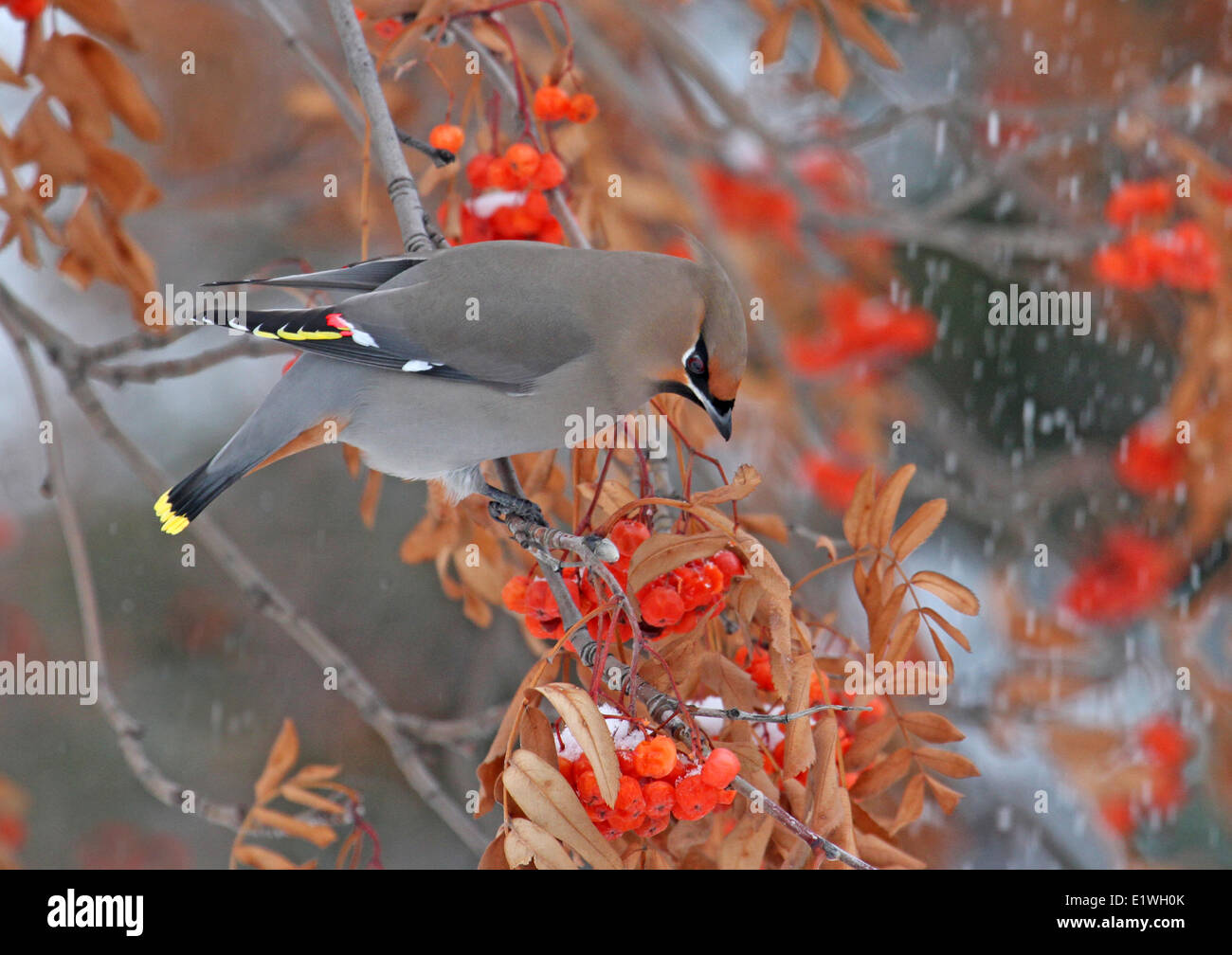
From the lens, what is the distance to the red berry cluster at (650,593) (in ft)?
4.80

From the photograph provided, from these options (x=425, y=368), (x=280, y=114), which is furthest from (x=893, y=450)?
(x=425, y=368)

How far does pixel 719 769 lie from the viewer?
1.26 metres

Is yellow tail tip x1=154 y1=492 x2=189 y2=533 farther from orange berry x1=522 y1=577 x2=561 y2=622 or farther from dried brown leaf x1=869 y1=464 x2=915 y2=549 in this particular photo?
dried brown leaf x1=869 y1=464 x2=915 y2=549

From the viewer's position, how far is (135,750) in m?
1.88

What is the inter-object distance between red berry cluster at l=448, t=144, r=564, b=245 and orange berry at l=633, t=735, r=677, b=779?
3.11 feet

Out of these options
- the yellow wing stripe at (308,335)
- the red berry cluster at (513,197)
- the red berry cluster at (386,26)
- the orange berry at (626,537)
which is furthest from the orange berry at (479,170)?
the orange berry at (626,537)

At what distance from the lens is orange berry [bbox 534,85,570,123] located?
1.91 metres

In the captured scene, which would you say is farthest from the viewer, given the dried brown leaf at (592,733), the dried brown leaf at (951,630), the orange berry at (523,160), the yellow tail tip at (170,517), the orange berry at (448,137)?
the orange berry at (448,137)

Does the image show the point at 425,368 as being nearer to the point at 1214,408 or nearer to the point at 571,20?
the point at 571,20

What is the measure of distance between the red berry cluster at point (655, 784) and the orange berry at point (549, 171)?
3.04 ft

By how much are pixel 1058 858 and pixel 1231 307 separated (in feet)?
4.33

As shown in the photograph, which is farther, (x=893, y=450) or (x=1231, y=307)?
(x=893, y=450)

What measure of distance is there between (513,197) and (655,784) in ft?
3.50

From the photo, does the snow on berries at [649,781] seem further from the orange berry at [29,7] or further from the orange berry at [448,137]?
the orange berry at [29,7]
